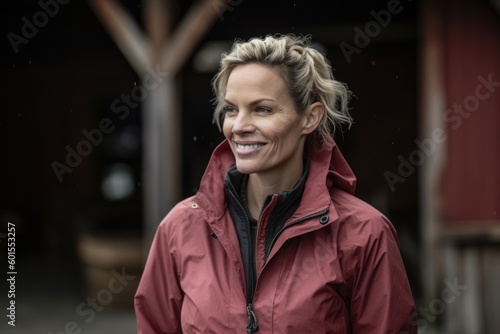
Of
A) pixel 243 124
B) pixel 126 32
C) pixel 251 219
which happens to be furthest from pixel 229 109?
pixel 126 32

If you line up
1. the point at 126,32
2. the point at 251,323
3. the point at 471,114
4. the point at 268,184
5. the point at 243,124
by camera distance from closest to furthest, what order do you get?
1. the point at 251,323
2. the point at 243,124
3. the point at 268,184
4. the point at 471,114
5. the point at 126,32

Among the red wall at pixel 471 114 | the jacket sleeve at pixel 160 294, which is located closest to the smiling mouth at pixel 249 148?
the jacket sleeve at pixel 160 294

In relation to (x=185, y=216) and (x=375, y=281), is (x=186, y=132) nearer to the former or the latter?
(x=185, y=216)

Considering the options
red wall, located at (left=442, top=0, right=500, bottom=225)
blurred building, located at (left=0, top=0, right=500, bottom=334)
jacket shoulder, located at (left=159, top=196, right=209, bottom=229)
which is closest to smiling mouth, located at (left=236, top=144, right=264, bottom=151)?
jacket shoulder, located at (left=159, top=196, right=209, bottom=229)

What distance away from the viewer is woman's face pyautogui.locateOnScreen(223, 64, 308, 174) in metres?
2.40

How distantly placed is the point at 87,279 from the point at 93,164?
174 inches

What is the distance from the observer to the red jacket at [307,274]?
2.28 m

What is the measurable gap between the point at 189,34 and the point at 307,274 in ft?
16.4

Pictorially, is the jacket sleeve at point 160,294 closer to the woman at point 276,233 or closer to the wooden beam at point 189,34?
the woman at point 276,233

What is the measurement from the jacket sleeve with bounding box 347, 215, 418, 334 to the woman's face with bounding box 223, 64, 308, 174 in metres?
0.35

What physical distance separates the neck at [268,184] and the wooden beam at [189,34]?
4589 millimetres

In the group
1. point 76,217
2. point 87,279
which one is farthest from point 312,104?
point 76,217

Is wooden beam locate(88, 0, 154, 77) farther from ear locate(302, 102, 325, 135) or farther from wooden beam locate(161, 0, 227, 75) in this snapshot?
ear locate(302, 102, 325, 135)

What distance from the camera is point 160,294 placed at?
8.27 feet
